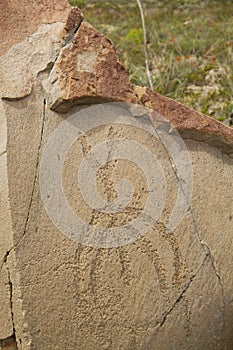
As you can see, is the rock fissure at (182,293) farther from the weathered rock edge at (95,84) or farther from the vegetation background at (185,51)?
the vegetation background at (185,51)

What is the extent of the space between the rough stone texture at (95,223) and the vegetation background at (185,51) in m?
1.72

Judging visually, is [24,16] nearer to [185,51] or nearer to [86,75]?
[86,75]

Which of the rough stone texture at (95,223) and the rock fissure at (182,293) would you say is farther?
the rock fissure at (182,293)

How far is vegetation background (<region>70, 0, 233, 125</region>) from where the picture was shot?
14.4 feet

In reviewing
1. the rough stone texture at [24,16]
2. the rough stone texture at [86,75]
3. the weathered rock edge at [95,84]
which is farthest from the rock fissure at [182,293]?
the rough stone texture at [24,16]

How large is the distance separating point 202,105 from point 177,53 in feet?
3.60

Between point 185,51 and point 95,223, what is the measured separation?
3751 millimetres

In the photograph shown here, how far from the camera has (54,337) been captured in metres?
1.66

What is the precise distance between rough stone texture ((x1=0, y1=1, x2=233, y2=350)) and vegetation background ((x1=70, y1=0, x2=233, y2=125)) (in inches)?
67.9

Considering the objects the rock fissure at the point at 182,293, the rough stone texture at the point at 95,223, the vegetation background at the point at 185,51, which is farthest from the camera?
the vegetation background at the point at 185,51

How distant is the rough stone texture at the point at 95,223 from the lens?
5.43ft

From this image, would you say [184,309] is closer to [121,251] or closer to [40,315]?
[121,251]

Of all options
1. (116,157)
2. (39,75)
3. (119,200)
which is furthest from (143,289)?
(39,75)

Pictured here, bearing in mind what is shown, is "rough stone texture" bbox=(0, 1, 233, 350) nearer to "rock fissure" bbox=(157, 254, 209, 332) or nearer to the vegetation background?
"rock fissure" bbox=(157, 254, 209, 332)
